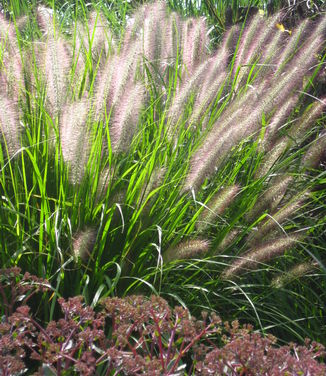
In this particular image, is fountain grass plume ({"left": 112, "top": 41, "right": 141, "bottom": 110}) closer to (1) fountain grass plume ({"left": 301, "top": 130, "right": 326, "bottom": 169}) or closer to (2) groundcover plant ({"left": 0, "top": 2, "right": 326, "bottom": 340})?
(2) groundcover plant ({"left": 0, "top": 2, "right": 326, "bottom": 340})

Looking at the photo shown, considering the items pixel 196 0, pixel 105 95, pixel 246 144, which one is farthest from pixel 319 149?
pixel 196 0

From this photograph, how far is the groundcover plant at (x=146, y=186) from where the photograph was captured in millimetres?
2129

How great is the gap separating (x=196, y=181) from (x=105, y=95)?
1.43 feet

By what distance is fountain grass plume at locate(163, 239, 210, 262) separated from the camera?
6.67ft

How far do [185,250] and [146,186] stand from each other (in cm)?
29

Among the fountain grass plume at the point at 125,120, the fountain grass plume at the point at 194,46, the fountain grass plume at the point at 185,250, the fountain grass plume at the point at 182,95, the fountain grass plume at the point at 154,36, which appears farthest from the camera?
the fountain grass plume at the point at 194,46

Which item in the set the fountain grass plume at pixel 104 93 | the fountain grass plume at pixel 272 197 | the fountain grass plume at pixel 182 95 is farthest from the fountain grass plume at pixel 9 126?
the fountain grass plume at pixel 272 197

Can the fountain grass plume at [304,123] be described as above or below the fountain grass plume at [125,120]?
below

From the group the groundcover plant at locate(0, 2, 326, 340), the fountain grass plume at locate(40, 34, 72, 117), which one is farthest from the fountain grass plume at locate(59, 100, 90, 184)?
the fountain grass plume at locate(40, 34, 72, 117)

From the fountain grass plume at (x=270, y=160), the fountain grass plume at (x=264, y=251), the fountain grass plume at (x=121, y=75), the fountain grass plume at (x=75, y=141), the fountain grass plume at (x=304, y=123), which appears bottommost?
the fountain grass plume at (x=264, y=251)

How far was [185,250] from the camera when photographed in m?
2.06

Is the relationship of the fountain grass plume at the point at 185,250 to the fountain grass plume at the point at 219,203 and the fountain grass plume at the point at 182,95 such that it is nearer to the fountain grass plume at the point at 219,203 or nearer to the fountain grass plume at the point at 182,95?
the fountain grass plume at the point at 219,203

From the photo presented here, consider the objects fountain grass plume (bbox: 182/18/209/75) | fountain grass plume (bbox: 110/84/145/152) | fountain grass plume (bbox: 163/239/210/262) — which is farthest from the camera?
fountain grass plume (bbox: 182/18/209/75)

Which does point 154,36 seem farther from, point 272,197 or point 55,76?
point 272,197
